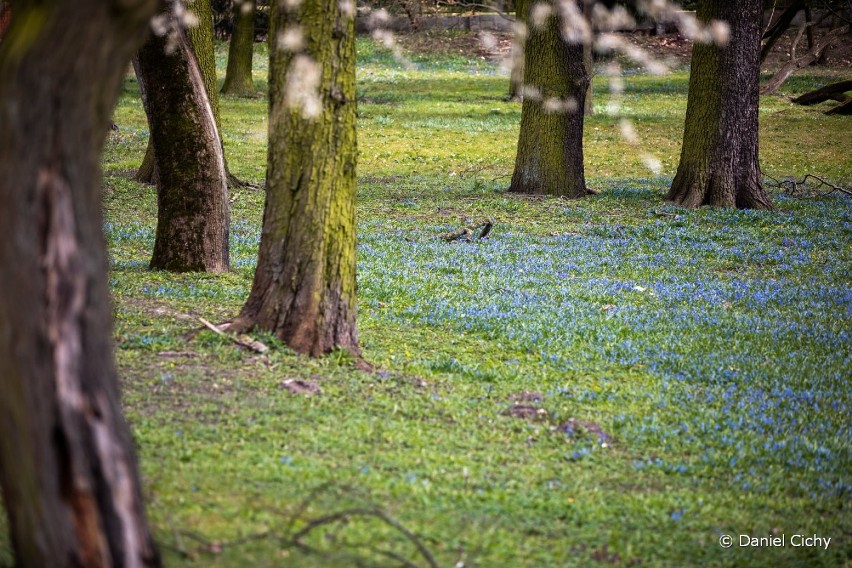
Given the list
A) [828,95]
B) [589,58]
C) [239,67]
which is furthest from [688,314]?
[239,67]

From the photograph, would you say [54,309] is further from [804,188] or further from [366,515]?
[804,188]

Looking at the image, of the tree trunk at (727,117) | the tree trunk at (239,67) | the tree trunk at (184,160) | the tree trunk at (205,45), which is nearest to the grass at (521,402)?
the tree trunk at (184,160)

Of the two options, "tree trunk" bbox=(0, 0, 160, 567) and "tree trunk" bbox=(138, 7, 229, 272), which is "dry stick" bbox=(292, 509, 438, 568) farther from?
"tree trunk" bbox=(138, 7, 229, 272)

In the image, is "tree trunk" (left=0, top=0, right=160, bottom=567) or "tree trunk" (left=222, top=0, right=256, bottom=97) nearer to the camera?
"tree trunk" (left=0, top=0, right=160, bottom=567)

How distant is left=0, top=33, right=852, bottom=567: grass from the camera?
183 inches

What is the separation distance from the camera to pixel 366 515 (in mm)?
4582

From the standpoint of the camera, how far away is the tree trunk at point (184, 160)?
9453 millimetres

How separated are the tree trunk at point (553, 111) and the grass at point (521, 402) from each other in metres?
2.82

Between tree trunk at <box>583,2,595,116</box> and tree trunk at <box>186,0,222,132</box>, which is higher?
tree trunk at <box>583,2,595,116</box>

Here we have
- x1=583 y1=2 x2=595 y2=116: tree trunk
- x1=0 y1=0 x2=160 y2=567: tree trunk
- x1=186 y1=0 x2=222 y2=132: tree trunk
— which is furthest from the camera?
x1=583 y1=2 x2=595 y2=116: tree trunk

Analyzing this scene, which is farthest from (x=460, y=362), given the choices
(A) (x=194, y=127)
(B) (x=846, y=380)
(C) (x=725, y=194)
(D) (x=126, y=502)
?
(C) (x=725, y=194)

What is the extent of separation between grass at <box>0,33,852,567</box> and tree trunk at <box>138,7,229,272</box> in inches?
16.3

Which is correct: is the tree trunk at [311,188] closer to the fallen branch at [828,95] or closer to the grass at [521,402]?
the grass at [521,402]

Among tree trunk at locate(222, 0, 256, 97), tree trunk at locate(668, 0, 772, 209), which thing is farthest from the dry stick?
tree trunk at locate(222, 0, 256, 97)
